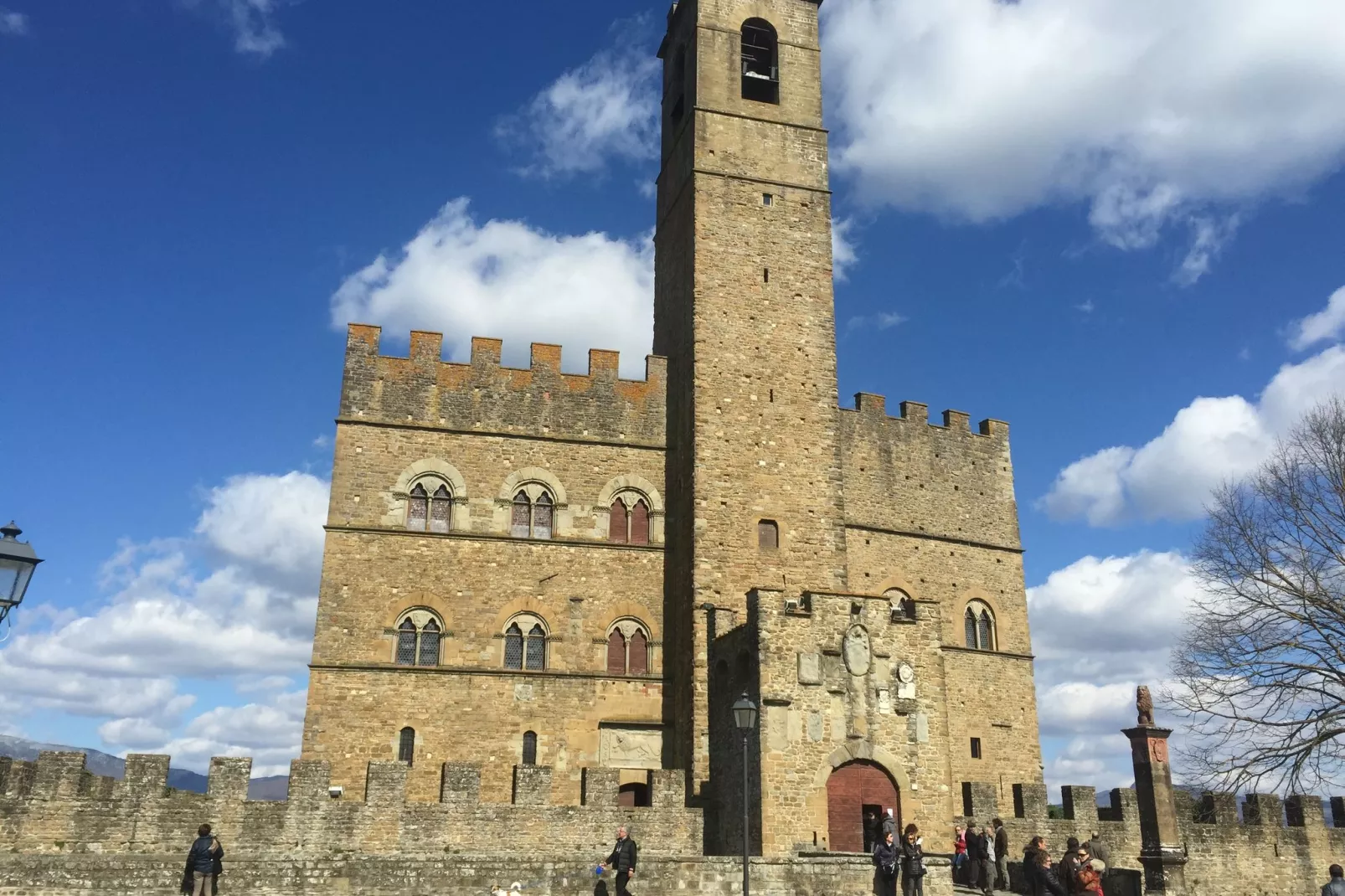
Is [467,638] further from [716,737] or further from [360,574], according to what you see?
[716,737]

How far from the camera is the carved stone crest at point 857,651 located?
65.3 ft

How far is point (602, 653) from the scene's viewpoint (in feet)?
74.8

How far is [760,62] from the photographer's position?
90.2 ft

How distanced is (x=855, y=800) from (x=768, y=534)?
5.96 m

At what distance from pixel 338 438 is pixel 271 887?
1197 centimetres

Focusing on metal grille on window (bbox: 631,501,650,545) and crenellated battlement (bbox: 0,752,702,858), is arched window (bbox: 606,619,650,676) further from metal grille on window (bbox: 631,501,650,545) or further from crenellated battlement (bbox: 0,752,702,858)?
crenellated battlement (bbox: 0,752,702,858)

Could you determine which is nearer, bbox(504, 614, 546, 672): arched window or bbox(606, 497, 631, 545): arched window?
bbox(504, 614, 546, 672): arched window

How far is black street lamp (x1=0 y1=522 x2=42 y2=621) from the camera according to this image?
7664mm

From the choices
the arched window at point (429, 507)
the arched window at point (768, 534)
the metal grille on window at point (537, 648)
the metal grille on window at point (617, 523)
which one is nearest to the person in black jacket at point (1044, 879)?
the arched window at point (768, 534)

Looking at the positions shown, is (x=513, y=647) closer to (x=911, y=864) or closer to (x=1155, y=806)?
(x=911, y=864)

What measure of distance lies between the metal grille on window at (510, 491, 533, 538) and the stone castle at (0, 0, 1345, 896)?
0.25ft

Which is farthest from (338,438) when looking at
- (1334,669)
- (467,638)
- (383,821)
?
(1334,669)

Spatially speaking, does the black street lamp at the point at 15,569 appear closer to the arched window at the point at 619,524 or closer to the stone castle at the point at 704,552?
the stone castle at the point at 704,552

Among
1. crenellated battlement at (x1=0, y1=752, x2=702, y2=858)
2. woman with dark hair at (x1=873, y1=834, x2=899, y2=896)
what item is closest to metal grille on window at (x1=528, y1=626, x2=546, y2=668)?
crenellated battlement at (x1=0, y1=752, x2=702, y2=858)
